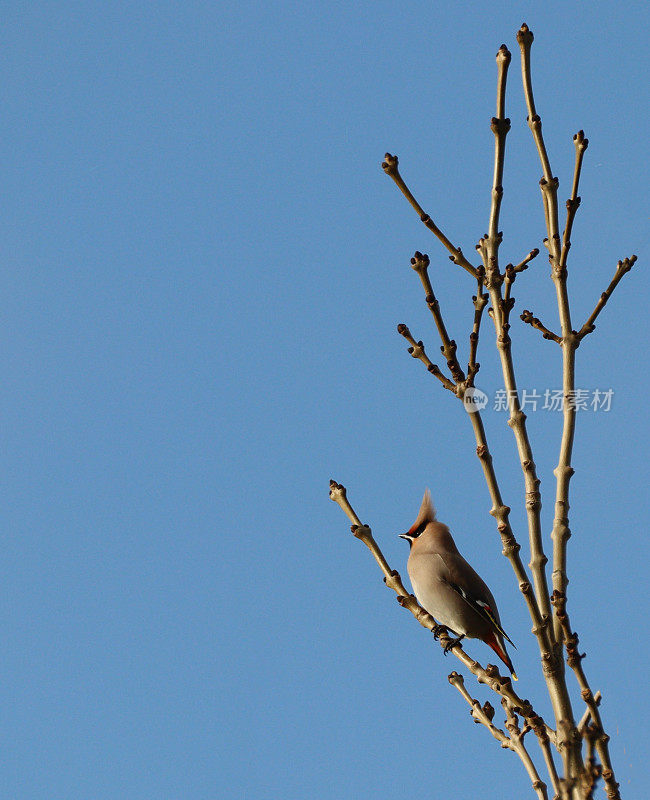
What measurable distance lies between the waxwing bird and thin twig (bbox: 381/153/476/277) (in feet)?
7.73

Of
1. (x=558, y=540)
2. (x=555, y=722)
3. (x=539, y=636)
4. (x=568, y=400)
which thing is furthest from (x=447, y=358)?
(x=555, y=722)

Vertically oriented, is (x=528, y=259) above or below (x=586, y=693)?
above

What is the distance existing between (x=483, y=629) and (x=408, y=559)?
59cm

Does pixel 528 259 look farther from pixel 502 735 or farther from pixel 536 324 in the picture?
pixel 502 735

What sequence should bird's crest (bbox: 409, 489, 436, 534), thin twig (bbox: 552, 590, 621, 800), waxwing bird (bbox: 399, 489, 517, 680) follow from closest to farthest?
1. thin twig (bbox: 552, 590, 621, 800)
2. waxwing bird (bbox: 399, 489, 517, 680)
3. bird's crest (bbox: 409, 489, 436, 534)

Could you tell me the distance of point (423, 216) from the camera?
2303 millimetres

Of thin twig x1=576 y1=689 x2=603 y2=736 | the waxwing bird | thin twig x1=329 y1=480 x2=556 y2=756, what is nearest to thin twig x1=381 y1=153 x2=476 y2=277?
thin twig x1=329 y1=480 x2=556 y2=756

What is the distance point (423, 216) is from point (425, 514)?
2.74m

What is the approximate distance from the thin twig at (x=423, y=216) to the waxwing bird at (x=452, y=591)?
2356 mm

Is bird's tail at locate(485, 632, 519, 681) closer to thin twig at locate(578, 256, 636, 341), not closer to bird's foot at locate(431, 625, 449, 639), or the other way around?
bird's foot at locate(431, 625, 449, 639)

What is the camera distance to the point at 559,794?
1.74 m

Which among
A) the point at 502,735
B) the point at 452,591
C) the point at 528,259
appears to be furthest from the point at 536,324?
the point at 452,591

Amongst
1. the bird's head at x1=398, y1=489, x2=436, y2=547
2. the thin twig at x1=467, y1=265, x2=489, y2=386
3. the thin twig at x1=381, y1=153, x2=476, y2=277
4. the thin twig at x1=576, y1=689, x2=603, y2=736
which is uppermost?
the bird's head at x1=398, y1=489, x2=436, y2=547

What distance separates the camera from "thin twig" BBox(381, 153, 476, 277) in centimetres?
227
